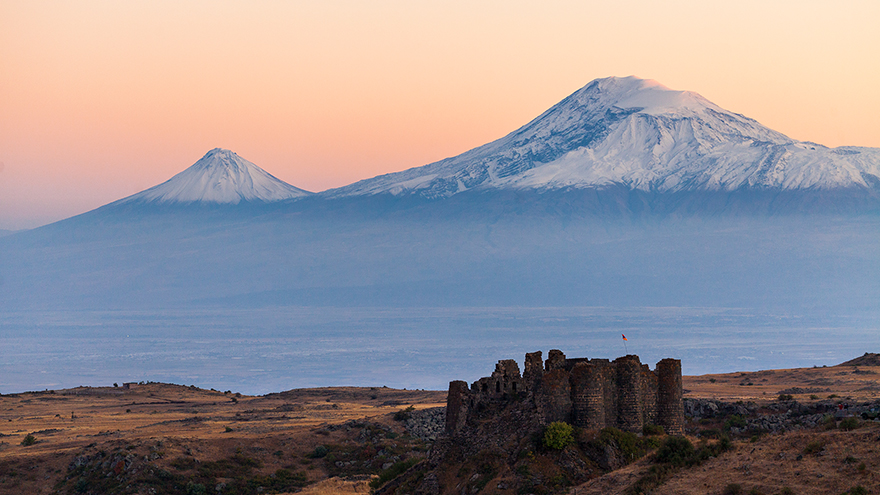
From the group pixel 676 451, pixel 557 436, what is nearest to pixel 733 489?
pixel 676 451

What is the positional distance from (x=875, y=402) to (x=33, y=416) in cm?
Answer: 7067

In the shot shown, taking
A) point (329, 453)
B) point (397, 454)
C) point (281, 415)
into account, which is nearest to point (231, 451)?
point (329, 453)

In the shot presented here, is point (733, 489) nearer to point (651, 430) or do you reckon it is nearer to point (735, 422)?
point (651, 430)

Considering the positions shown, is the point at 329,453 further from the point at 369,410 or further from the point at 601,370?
the point at 601,370

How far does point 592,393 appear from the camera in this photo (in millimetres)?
36000

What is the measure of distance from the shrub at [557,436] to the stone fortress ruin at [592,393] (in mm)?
636

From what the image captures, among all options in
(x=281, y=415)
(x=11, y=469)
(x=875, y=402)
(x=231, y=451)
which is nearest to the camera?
(x=875, y=402)

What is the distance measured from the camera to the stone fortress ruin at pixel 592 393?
35.9m

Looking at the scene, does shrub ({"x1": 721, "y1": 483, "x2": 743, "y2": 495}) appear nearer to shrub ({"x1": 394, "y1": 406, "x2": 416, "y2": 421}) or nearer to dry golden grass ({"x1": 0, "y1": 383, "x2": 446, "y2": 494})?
dry golden grass ({"x1": 0, "y1": 383, "x2": 446, "y2": 494})

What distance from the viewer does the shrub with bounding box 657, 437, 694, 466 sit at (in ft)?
108

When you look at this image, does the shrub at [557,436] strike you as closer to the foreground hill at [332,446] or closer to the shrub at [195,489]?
the foreground hill at [332,446]

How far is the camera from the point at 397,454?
65.8 metres

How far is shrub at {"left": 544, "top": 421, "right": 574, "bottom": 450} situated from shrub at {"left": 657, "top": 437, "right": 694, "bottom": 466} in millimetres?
3180

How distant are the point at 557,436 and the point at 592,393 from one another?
201cm
